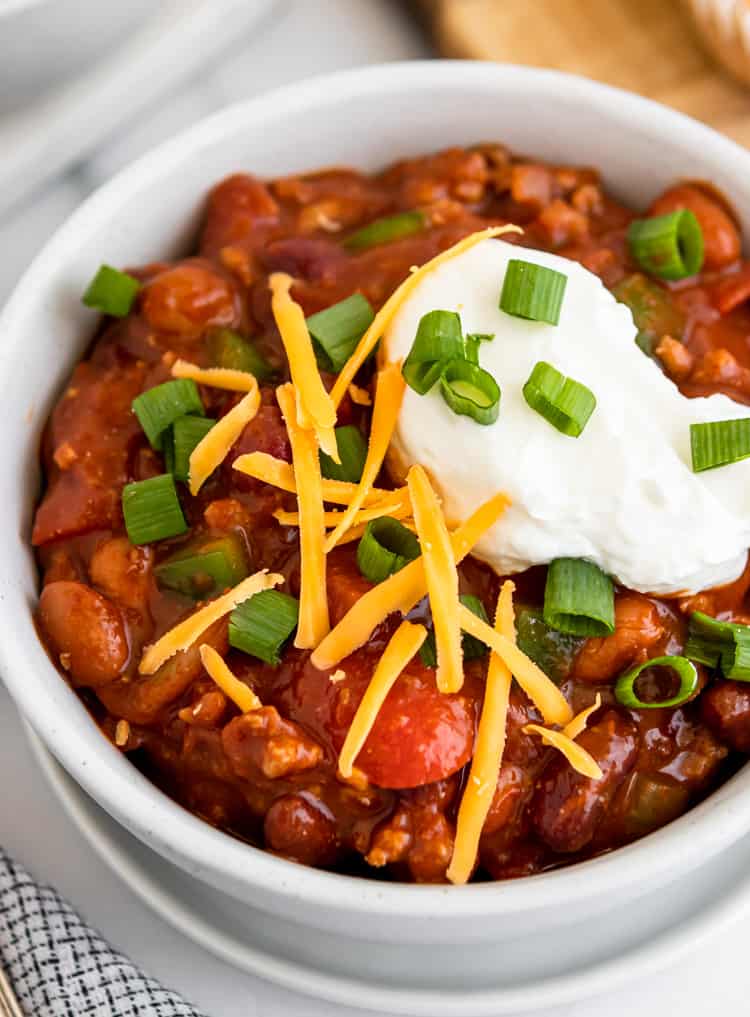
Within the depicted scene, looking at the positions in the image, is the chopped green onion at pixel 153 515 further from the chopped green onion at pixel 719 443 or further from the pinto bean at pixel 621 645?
the chopped green onion at pixel 719 443

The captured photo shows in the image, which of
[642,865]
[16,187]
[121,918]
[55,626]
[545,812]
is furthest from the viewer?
[16,187]

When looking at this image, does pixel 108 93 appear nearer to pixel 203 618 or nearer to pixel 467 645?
pixel 203 618

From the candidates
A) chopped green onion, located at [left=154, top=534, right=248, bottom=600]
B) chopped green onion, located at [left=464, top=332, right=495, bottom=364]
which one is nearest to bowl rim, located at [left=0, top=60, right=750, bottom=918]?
chopped green onion, located at [left=154, top=534, right=248, bottom=600]

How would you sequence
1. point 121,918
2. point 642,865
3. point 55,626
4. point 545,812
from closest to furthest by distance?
point 642,865 < point 545,812 < point 55,626 < point 121,918

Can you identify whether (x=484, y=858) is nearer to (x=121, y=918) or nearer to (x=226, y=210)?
(x=121, y=918)

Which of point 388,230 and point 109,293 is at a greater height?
point 109,293

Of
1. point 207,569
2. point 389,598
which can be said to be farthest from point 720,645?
point 207,569

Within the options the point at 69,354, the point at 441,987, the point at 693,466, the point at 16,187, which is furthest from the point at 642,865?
the point at 16,187
